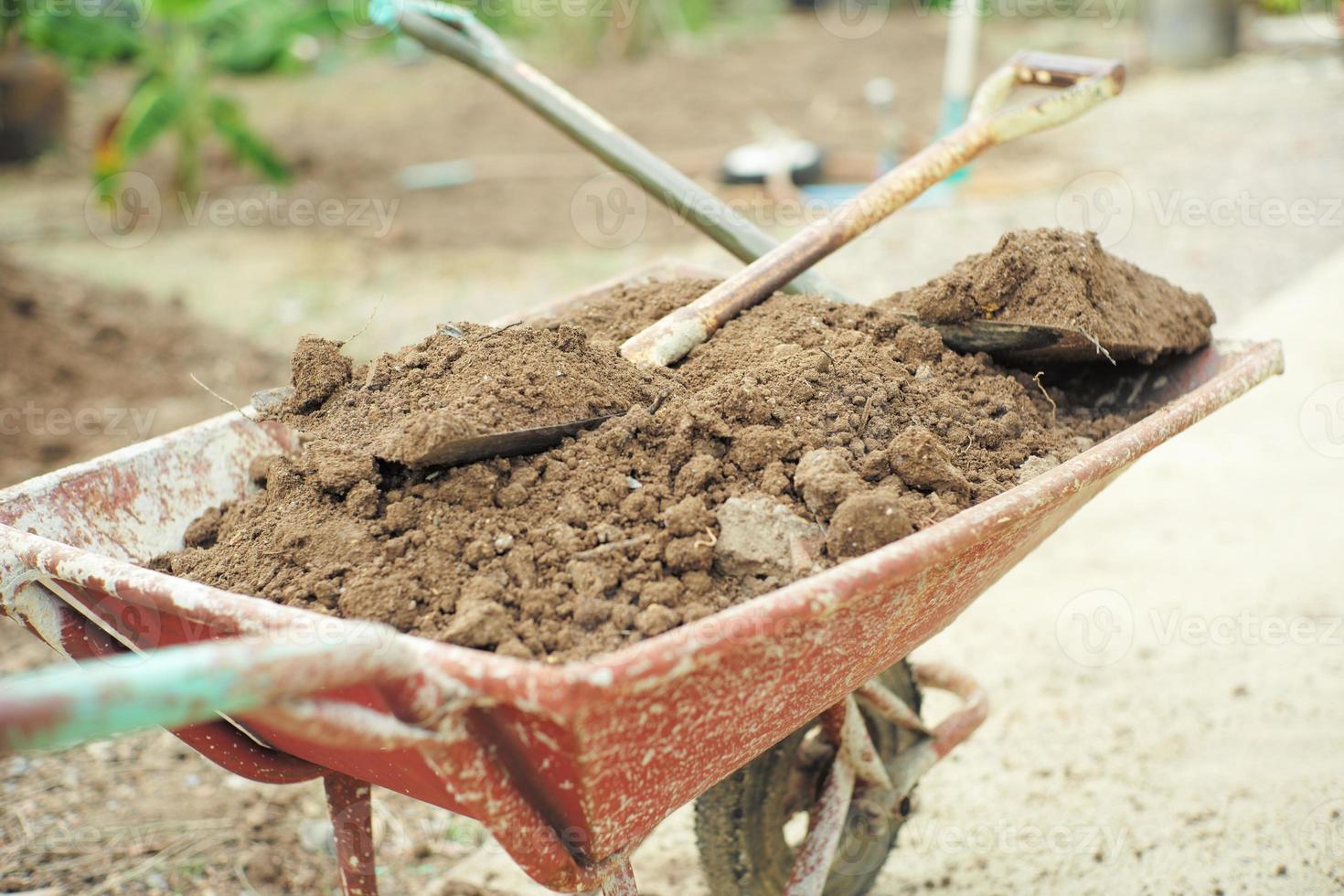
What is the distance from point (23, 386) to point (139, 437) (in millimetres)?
784

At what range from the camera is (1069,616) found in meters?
3.32

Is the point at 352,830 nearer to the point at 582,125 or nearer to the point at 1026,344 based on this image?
the point at 1026,344

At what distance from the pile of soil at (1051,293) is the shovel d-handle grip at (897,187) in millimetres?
206

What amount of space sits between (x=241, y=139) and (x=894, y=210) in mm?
7227

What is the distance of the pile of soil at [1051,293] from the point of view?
1.96m

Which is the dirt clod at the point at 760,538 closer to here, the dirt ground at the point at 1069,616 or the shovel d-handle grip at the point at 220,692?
the shovel d-handle grip at the point at 220,692

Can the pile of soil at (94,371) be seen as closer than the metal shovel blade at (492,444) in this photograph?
No

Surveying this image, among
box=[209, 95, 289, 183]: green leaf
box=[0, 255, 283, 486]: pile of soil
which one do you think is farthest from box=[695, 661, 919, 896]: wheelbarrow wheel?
box=[209, 95, 289, 183]: green leaf

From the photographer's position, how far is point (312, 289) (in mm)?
6629

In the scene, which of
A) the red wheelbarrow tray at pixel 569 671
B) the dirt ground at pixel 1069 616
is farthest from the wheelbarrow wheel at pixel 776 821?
the red wheelbarrow tray at pixel 569 671

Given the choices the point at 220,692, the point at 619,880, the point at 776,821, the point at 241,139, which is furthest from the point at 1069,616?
the point at 241,139

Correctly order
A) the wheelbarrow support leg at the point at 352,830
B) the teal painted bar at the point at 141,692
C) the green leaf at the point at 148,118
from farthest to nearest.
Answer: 1. the green leaf at the point at 148,118
2. the wheelbarrow support leg at the point at 352,830
3. the teal painted bar at the point at 141,692

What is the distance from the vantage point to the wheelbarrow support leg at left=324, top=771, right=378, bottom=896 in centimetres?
177

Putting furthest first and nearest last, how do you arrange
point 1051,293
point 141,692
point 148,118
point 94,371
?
point 148,118
point 94,371
point 1051,293
point 141,692
